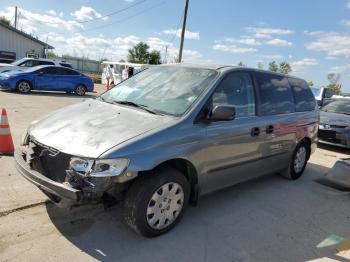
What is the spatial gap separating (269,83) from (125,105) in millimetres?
2291

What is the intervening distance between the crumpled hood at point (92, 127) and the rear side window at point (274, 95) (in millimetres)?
1832

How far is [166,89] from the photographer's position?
424 centimetres

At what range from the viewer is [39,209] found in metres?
3.99

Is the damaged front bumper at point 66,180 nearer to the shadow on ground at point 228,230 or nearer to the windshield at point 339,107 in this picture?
the shadow on ground at point 228,230

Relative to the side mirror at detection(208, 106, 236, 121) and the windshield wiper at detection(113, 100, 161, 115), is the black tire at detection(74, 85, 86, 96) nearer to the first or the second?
the windshield wiper at detection(113, 100, 161, 115)

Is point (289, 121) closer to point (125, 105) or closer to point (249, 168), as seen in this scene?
point (249, 168)

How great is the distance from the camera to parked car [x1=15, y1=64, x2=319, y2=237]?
3.12 m

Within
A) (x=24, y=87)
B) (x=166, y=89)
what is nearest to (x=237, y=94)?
(x=166, y=89)

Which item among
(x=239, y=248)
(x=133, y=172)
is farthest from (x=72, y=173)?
(x=239, y=248)

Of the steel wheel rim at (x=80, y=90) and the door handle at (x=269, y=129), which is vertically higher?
the door handle at (x=269, y=129)

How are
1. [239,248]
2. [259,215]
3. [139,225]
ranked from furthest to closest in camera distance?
[259,215]
[239,248]
[139,225]

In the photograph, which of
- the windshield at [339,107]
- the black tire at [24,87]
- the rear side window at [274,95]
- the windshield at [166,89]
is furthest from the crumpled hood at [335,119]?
the black tire at [24,87]

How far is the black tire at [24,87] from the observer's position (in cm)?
1605

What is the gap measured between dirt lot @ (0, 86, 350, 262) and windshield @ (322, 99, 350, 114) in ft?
19.9
